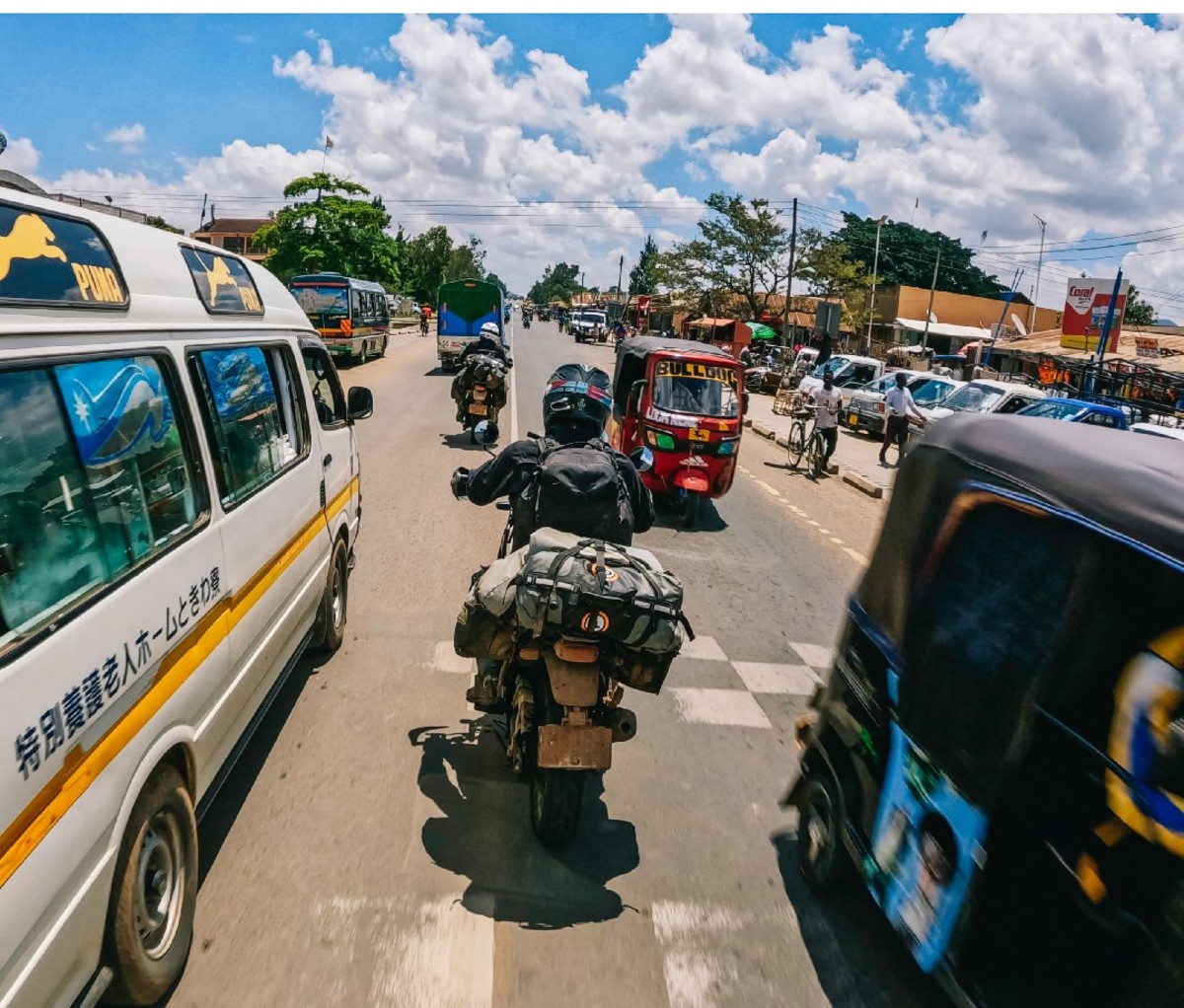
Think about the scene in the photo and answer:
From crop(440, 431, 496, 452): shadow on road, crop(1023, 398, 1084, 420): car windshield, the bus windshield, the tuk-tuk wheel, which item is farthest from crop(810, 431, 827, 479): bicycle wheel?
the bus windshield

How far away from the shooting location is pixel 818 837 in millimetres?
3500

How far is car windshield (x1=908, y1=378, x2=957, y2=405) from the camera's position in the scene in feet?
61.4

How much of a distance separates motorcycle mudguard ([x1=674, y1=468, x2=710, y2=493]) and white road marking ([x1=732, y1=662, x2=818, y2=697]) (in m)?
3.72

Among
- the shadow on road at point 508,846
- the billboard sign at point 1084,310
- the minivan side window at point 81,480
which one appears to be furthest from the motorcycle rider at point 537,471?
the billboard sign at point 1084,310

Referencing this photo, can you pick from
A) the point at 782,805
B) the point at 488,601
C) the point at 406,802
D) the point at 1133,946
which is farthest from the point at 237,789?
the point at 1133,946

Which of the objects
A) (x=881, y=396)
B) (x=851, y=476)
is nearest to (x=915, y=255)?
(x=881, y=396)

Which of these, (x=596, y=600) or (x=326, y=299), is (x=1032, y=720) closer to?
(x=596, y=600)

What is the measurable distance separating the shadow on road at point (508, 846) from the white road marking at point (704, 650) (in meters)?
1.86

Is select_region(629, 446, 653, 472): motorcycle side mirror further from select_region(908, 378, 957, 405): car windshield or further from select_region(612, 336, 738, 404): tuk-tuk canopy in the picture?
select_region(908, 378, 957, 405): car windshield

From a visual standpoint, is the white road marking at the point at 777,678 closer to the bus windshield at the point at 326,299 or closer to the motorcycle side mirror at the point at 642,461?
the motorcycle side mirror at the point at 642,461

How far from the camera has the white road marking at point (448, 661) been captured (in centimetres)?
530

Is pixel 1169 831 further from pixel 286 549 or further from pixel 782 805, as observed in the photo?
pixel 286 549

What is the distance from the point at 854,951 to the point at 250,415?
11.5 feet

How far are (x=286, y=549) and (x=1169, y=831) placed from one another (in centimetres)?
378
